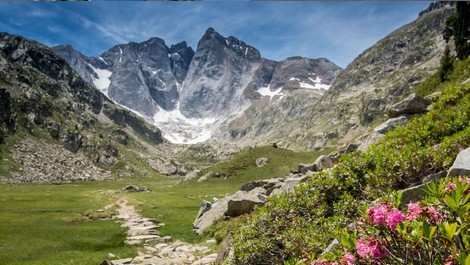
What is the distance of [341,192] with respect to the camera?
16047mm

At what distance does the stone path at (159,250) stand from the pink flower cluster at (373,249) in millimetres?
17101

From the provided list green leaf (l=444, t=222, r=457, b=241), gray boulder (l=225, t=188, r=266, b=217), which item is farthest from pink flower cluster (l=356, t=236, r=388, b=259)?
gray boulder (l=225, t=188, r=266, b=217)

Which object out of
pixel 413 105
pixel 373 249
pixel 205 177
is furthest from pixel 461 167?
pixel 205 177

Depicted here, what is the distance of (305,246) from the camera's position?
13.3 m

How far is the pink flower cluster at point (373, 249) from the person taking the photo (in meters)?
6.60

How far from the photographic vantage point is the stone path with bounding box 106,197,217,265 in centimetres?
2592

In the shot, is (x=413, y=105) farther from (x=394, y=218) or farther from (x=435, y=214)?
(x=394, y=218)

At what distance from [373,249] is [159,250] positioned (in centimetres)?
2795

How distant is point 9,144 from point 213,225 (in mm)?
192006

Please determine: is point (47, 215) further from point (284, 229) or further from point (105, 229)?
point (284, 229)

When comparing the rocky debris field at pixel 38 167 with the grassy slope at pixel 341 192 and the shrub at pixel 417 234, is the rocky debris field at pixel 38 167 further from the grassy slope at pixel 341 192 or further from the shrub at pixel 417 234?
the shrub at pixel 417 234

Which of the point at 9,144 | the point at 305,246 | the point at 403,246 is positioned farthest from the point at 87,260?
the point at 9,144

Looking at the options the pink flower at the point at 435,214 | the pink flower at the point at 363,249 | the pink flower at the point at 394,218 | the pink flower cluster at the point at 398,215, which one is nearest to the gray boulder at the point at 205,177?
the pink flower at the point at 363,249

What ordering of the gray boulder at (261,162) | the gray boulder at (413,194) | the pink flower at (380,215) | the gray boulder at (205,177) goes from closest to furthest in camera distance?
the pink flower at (380,215)
the gray boulder at (413,194)
the gray boulder at (261,162)
the gray boulder at (205,177)
